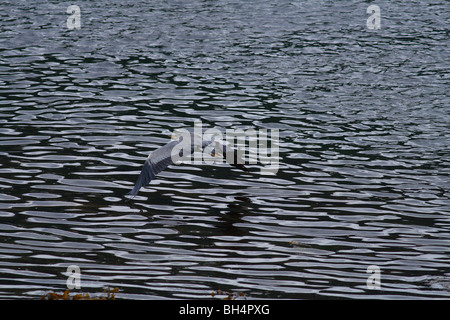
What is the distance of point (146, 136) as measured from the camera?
56.6 feet

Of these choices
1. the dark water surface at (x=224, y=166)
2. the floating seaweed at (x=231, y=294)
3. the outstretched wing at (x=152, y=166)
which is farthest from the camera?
the outstretched wing at (x=152, y=166)

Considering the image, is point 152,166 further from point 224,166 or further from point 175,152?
point 224,166

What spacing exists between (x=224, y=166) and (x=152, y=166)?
2665mm

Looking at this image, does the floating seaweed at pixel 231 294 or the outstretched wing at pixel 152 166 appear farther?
the outstretched wing at pixel 152 166

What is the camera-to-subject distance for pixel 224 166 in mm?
15852

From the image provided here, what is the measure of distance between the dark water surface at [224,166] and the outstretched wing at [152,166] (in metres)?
0.41

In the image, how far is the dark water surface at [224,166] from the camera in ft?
36.4

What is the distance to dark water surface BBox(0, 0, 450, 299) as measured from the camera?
11.1 metres

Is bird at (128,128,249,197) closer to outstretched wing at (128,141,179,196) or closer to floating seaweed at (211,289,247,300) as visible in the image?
outstretched wing at (128,141,179,196)

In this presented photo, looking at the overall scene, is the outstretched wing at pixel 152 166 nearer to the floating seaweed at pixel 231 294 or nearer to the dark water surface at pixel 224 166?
the dark water surface at pixel 224 166

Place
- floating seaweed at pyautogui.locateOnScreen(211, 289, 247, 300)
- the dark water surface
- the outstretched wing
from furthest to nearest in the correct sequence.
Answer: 1. the outstretched wing
2. the dark water surface
3. floating seaweed at pyautogui.locateOnScreen(211, 289, 247, 300)

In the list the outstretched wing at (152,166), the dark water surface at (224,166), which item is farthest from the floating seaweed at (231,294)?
the outstretched wing at (152,166)

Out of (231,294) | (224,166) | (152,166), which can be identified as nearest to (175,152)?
(152,166)

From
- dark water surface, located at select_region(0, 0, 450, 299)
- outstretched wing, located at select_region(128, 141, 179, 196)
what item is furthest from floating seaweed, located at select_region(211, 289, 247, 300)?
outstretched wing, located at select_region(128, 141, 179, 196)
